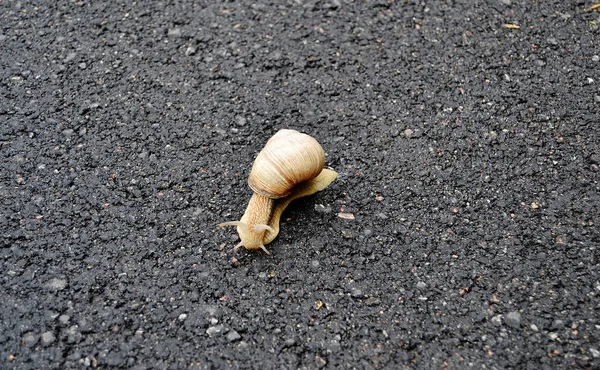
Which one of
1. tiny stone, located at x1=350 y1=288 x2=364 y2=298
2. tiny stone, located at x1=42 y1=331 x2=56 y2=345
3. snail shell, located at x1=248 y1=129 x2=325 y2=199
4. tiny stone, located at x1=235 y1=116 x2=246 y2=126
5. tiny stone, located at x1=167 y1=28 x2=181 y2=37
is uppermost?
tiny stone, located at x1=167 y1=28 x2=181 y2=37

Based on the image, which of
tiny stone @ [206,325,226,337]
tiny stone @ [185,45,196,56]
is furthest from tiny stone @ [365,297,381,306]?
tiny stone @ [185,45,196,56]

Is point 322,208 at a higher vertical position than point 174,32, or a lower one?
lower

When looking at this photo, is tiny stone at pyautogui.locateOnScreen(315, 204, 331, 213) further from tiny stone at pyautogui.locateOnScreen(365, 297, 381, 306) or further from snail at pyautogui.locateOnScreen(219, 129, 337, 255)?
tiny stone at pyautogui.locateOnScreen(365, 297, 381, 306)

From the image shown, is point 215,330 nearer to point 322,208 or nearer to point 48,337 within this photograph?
point 48,337

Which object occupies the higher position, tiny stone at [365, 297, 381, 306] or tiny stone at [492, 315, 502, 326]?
tiny stone at [492, 315, 502, 326]

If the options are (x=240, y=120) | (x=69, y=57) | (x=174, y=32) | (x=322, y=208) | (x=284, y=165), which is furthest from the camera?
(x=174, y=32)

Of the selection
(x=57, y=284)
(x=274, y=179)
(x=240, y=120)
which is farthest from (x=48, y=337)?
(x=240, y=120)

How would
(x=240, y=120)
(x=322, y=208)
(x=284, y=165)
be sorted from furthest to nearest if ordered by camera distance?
(x=240, y=120), (x=322, y=208), (x=284, y=165)

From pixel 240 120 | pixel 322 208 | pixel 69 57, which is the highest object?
pixel 69 57
